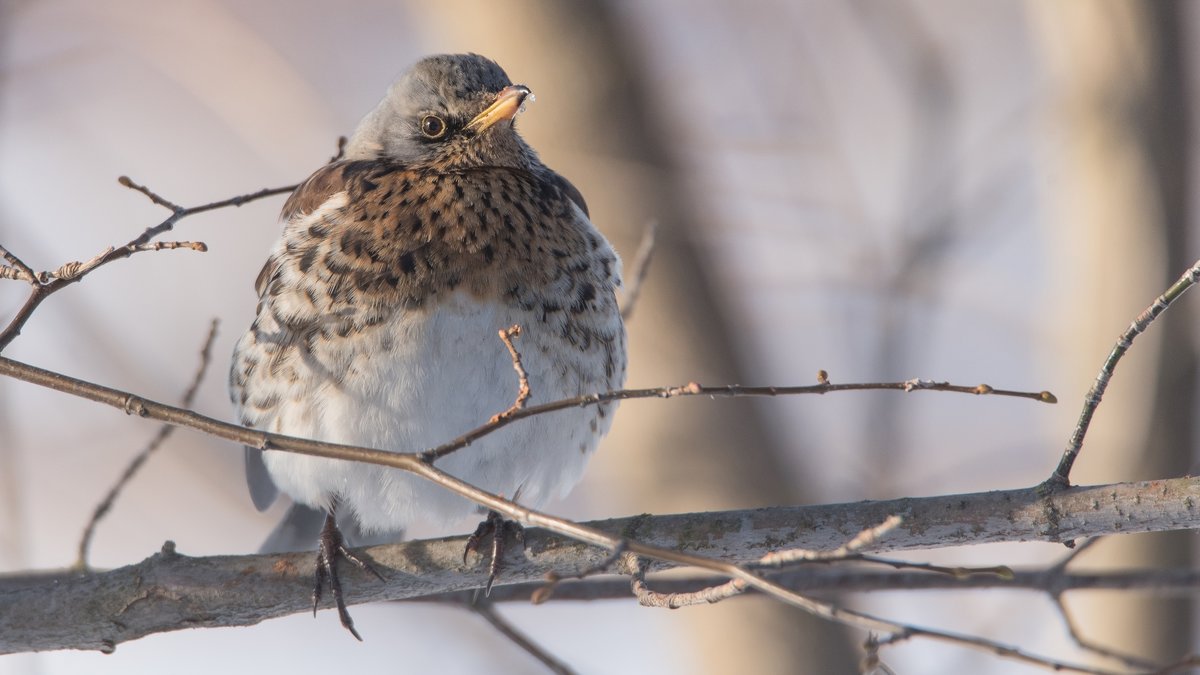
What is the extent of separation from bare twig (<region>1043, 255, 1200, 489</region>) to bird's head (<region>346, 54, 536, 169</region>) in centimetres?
197

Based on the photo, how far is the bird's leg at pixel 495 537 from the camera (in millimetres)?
2938

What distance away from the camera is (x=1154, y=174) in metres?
4.77

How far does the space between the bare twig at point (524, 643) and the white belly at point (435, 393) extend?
1.28 feet

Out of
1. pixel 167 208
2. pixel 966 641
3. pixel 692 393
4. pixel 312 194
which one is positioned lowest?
pixel 966 641

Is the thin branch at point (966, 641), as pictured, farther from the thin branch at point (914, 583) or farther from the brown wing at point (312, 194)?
the brown wing at point (312, 194)

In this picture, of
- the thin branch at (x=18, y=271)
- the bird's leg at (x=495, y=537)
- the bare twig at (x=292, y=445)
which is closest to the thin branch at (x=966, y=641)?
the bare twig at (x=292, y=445)

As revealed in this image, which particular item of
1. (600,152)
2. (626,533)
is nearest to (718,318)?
(600,152)

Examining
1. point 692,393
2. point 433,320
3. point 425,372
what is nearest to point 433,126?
point 433,320

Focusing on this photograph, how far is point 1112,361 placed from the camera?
227cm

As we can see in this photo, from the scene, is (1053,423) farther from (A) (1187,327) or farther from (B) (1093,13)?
(B) (1093,13)

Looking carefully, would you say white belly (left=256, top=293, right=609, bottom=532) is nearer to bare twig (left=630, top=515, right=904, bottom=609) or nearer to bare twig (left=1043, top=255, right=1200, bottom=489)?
bare twig (left=630, top=515, right=904, bottom=609)

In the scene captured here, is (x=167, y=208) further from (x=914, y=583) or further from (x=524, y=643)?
(x=914, y=583)

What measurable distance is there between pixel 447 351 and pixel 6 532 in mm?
1877

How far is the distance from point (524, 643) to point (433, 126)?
5.44 feet
